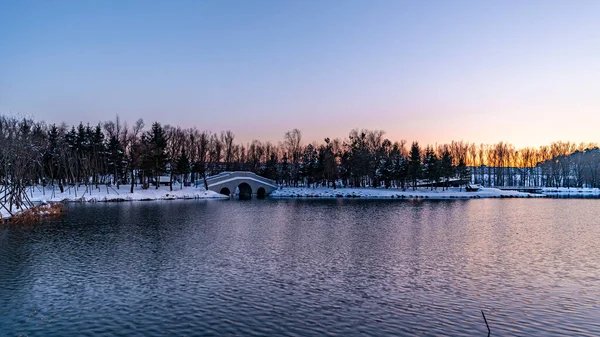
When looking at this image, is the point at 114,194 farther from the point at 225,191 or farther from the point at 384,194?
the point at 384,194

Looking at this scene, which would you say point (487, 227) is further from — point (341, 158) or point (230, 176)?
point (341, 158)

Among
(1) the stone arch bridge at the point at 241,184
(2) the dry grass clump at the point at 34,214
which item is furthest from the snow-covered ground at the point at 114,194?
(2) the dry grass clump at the point at 34,214

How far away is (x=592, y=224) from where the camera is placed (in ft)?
112

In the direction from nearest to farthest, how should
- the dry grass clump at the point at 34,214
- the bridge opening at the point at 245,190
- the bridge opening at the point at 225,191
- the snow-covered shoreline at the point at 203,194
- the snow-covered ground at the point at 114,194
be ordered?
the dry grass clump at the point at 34,214, the snow-covered ground at the point at 114,194, the snow-covered shoreline at the point at 203,194, the bridge opening at the point at 225,191, the bridge opening at the point at 245,190

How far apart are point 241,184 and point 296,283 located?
7342 centimetres

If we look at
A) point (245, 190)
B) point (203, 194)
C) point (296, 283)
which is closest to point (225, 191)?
point (245, 190)

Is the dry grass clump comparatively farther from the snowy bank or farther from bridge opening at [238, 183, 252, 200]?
bridge opening at [238, 183, 252, 200]

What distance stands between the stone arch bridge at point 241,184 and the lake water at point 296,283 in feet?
166

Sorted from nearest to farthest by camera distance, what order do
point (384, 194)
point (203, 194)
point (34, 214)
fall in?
1. point (34, 214)
2. point (203, 194)
3. point (384, 194)

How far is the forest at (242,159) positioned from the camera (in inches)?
2675

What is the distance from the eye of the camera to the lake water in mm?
10953

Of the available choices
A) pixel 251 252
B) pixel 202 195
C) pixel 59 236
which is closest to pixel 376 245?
pixel 251 252

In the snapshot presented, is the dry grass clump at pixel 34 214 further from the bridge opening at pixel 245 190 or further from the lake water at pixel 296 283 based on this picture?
the bridge opening at pixel 245 190

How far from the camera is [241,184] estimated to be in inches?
3447
